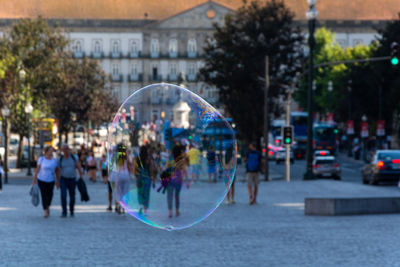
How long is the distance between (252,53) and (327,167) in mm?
12274

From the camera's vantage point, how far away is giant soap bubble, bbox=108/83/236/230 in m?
11.7

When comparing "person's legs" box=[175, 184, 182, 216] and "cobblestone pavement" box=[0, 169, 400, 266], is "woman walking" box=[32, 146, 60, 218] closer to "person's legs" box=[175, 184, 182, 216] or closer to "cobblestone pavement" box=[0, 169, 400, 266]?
"cobblestone pavement" box=[0, 169, 400, 266]

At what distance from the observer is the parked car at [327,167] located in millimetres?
45938

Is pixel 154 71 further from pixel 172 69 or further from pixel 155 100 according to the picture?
pixel 155 100

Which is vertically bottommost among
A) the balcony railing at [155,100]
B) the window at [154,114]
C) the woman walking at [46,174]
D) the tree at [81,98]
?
the woman walking at [46,174]

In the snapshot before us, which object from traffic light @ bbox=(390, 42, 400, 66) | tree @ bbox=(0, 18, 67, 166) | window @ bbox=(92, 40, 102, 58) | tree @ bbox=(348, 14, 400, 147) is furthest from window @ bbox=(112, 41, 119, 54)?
traffic light @ bbox=(390, 42, 400, 66)

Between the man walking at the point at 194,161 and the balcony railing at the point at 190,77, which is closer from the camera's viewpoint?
the man walking at the point at 194,161

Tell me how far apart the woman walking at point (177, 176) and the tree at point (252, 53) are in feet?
140

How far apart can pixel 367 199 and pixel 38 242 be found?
29.5 feet

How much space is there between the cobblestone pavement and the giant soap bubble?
0.72 m

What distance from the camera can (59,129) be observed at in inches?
2709

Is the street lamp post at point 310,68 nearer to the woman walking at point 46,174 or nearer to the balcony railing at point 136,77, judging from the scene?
the woman walking at point 46,174

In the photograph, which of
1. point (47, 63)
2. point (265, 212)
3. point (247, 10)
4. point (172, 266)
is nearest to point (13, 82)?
point (47, 63)

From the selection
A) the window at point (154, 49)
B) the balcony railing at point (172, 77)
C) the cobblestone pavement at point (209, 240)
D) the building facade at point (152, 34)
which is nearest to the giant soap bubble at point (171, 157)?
the cobblestone pavement at point (209, 240)
